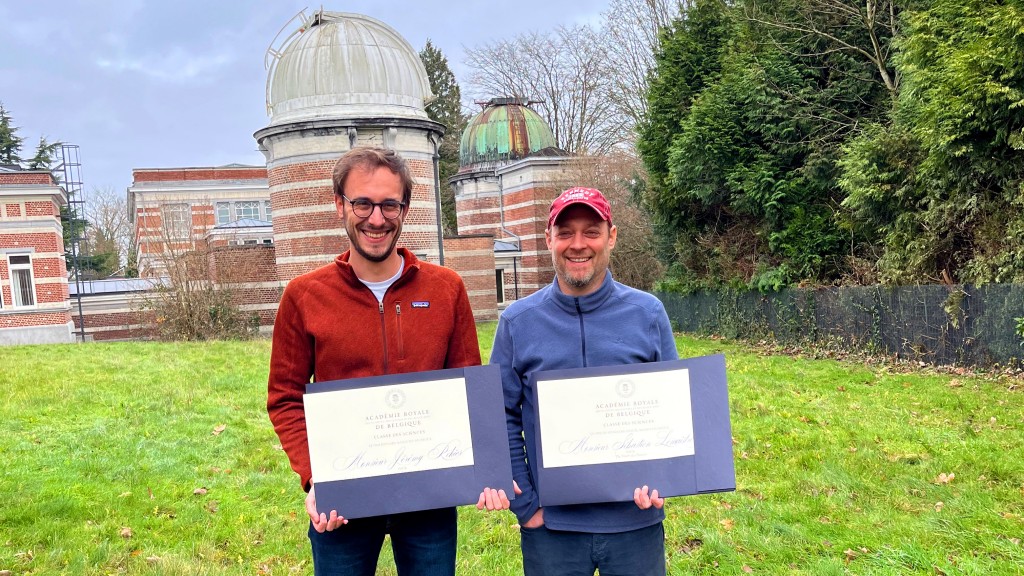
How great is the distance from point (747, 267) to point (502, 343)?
16.7 m

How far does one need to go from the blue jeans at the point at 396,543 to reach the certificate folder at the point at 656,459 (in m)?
0.46

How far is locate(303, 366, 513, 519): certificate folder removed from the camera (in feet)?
9.32

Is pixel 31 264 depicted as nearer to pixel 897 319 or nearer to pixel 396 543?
pixel 897 319

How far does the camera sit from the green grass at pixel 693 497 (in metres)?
5.37

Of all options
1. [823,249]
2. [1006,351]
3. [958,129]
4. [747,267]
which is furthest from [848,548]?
[747,267]

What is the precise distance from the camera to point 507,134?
39625 mm

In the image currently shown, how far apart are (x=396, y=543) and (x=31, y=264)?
31635 millimetres

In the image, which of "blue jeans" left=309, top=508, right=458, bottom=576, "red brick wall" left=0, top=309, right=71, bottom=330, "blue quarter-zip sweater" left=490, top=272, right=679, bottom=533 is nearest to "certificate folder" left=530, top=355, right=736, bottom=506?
"blue quarter-zip sweater" left=490, top=272, right=679, bottom=533

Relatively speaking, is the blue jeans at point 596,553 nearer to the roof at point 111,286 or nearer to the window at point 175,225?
the window at point 175,225

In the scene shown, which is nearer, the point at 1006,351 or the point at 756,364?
the point at 1006,351

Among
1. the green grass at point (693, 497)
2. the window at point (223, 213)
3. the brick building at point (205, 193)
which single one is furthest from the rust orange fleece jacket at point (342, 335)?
the window at point (223, 213)

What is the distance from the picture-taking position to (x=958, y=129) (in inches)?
447

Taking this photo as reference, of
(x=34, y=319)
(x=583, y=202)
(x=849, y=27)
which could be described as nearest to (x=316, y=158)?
(x=34, y=319)

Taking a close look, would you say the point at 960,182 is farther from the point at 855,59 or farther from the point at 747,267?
the point at 747,267
